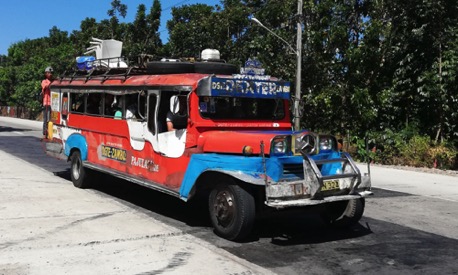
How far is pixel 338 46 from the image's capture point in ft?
65.2

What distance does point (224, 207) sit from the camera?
20.1ft

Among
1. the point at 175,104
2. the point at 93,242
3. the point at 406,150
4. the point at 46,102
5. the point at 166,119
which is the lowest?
the point at 93,242

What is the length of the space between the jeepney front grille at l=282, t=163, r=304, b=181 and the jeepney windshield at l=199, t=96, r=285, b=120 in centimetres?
143

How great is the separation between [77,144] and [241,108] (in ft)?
13.7

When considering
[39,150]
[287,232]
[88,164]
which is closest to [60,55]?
[39,150]

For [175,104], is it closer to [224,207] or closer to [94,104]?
[224,207]

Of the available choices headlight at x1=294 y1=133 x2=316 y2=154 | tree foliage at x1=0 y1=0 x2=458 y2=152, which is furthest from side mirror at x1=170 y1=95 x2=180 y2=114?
tree foliage at x1=0 y1=0 x2=458 y2=152

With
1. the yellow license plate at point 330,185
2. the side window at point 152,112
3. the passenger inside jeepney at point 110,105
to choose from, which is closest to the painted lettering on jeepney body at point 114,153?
the passenger inside jeepney at point 110,105

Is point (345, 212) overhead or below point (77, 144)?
below

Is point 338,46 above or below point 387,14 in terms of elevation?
below

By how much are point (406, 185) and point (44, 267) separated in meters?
9.43

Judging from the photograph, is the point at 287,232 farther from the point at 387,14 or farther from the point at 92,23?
the point at 92,23

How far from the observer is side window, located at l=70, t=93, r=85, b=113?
9750mm

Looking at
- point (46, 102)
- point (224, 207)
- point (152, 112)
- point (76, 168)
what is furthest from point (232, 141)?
point (46, 102)
